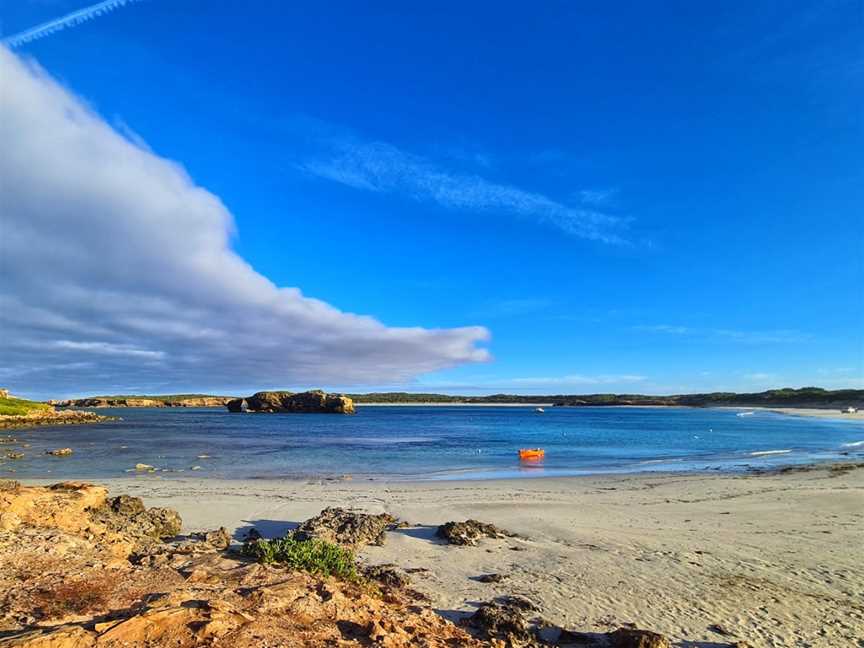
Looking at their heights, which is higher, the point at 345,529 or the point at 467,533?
the point at 345,529

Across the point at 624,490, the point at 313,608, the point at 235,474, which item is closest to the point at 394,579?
the point at 313,608

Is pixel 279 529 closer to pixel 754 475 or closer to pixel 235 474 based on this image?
pixel 235 474

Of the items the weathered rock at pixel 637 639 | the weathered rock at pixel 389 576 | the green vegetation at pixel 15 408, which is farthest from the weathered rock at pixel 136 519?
the green vegetation at pixel 15 408

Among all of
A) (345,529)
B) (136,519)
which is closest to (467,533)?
(345,529)

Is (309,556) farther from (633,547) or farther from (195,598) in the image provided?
(633,547)

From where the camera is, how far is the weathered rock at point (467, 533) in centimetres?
1148

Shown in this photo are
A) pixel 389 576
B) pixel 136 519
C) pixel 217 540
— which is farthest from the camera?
pixel 136 519

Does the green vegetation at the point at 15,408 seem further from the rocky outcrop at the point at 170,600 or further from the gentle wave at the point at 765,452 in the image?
the gentle wave at the point at 765,452

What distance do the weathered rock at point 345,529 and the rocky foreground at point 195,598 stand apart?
0.25 meters

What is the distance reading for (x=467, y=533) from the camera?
11844mm

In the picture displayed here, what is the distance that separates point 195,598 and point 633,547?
30.4ft

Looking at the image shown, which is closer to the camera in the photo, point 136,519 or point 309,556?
point 309,556

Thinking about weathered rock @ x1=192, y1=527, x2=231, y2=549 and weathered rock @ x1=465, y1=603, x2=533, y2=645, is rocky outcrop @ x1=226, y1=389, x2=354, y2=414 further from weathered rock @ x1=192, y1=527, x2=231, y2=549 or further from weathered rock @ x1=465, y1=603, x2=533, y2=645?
weathered rock @ x1=465, y1=603, x2=533, y2=645

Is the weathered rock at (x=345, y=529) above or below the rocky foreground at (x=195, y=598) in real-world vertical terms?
below
